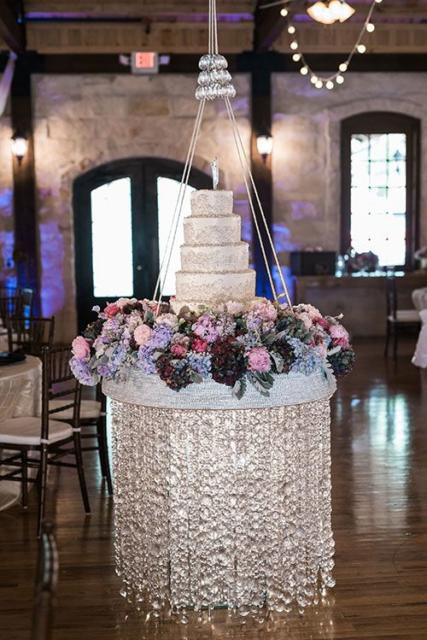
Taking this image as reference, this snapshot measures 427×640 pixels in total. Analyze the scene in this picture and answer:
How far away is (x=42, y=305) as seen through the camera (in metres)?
12.0

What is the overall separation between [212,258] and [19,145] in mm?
7951

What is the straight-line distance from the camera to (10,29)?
10539 millimetres

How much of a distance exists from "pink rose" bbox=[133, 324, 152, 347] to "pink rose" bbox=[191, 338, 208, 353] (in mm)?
202

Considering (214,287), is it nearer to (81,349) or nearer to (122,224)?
(81,349)

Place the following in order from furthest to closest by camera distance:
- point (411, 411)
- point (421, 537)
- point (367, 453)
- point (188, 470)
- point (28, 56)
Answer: point (28, 56) → point (411, 411) → point (367, 453) → point (421, 537) → point (188, 470)

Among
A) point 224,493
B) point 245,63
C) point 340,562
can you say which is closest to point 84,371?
point 224,493

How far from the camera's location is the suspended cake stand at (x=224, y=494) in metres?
3.78

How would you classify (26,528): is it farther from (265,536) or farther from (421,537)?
(421,537)

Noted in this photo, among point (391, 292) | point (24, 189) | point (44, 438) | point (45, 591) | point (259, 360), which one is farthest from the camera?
point (24, 189)

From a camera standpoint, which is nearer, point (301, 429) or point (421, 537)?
point (301, 429)

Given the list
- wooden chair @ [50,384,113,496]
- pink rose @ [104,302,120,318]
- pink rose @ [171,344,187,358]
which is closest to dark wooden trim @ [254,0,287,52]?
wooden chair @ [50,384,113,496]

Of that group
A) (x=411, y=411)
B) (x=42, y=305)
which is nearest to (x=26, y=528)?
(x=411, y=411)

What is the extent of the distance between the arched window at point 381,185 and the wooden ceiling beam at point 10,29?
13.6ft

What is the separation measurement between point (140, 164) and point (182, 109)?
86 centimetres
